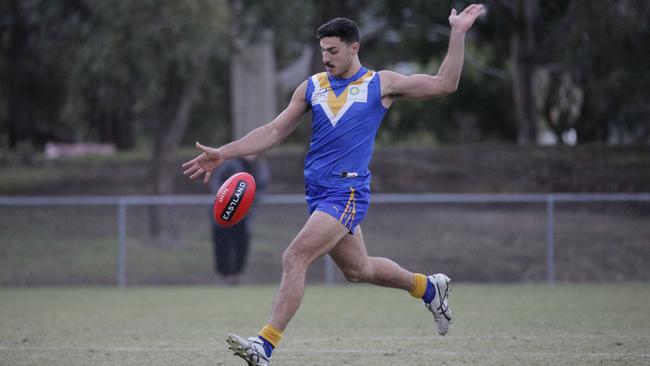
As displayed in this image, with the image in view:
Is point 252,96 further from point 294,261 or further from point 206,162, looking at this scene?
point 294,261

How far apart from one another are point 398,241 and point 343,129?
10607mm

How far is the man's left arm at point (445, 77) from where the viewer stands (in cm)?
655

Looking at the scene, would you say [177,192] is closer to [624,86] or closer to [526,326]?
[624,86]

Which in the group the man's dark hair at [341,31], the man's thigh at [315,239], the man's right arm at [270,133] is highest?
the man's dark hair at [341,31]

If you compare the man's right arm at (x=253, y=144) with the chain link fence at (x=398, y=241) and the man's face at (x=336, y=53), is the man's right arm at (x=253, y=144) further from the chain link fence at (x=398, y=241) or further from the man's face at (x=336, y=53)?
the chain link fence at (x=398, y=241)

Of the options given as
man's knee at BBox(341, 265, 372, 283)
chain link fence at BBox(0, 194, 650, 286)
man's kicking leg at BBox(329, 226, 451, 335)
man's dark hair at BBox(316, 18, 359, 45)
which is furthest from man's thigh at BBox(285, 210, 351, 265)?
chain link fence at BBox(0, 194, 650, 286)

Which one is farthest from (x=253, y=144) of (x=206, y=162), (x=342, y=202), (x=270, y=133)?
(x=342, y=202)

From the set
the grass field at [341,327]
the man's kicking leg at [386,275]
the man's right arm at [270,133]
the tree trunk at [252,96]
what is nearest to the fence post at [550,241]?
the grass field at [341,327]

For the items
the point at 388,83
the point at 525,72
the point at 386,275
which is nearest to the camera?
the point at 388,83

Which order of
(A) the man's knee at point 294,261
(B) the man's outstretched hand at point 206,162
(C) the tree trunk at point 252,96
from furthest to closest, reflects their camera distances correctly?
(C) the tree trunk at point 252,96 → (B) the man's outstretched hand at point 206,162 → (A) the man's knee at point 294,261

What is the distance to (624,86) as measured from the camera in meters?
21.0

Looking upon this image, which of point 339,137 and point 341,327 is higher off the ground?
point 339,137

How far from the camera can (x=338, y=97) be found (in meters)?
6.79

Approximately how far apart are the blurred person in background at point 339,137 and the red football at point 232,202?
182 mm
